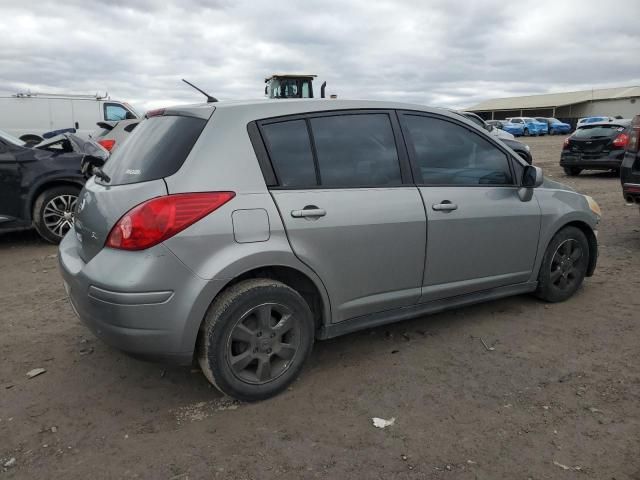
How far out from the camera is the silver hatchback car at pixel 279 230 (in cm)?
277

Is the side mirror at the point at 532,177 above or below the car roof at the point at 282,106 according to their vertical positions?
below

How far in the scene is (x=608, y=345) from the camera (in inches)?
149

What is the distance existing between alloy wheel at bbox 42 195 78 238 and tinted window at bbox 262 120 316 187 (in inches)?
188

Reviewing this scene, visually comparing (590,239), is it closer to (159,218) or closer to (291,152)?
(291,152)

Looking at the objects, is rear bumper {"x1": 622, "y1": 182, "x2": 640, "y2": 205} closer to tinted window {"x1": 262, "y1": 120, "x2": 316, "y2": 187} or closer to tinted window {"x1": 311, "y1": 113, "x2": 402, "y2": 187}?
tinted window {"x1": 311, "y1": 113, "x2": 402, "y2": 187}

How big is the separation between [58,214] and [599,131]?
42.4 ft

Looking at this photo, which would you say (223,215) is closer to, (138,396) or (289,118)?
(289,118)

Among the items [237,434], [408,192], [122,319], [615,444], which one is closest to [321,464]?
[237,434]

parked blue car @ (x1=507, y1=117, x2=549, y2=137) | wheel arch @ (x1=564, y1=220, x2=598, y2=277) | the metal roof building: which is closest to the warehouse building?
the metal roof building

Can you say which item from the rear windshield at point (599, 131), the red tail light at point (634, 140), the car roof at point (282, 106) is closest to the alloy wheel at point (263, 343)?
the car roof at point (282, 106)

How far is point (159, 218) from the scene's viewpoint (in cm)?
273

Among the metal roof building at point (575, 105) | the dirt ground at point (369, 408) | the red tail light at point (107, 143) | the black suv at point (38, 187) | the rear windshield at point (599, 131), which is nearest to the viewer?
the dirt ground at point (369, 408)

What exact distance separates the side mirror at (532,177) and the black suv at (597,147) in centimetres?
1087

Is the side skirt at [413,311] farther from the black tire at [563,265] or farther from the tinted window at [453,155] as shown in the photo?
the tinted window at [453,155]
